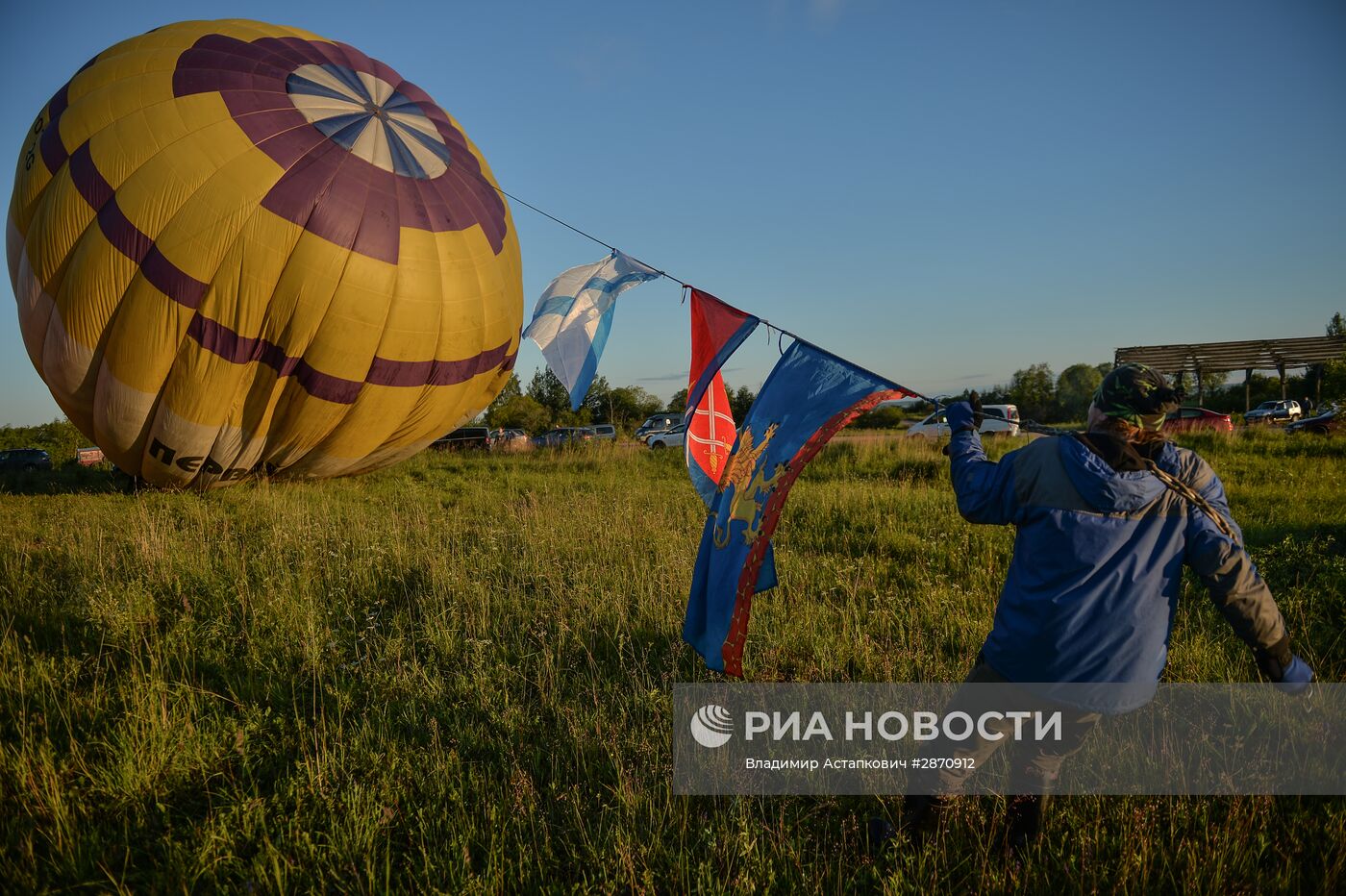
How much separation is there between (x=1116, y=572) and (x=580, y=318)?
408 centimetres

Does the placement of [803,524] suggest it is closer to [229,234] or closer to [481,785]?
[481,785]

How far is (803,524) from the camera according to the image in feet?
25.7

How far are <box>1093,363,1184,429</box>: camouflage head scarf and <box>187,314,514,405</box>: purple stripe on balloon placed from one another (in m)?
7.88

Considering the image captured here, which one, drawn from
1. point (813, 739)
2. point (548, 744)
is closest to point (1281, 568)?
point (813, 739)

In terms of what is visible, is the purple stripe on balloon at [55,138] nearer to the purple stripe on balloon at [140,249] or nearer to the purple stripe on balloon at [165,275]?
the purple stripe on balloon at [140,249]

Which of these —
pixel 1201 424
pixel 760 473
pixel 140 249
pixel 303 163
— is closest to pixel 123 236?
pixel 140 249

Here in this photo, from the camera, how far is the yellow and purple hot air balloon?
732 cm

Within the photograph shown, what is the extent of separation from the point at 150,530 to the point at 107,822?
4680 millimetres

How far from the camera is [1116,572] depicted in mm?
2410

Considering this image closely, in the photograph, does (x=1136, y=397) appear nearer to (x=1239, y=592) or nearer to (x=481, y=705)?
(x=1239, y=592)

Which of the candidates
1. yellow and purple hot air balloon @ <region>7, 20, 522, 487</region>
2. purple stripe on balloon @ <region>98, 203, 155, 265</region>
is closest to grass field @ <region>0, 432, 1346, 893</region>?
yellow and purple hot air balloon @ <region>7, 20, 522, 487</region>

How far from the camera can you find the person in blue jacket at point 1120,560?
2393mm

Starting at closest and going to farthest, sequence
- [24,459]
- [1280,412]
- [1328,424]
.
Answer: [1328,424] → [24,459] → [1280,412]

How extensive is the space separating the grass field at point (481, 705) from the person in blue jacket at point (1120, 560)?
2.47ft
